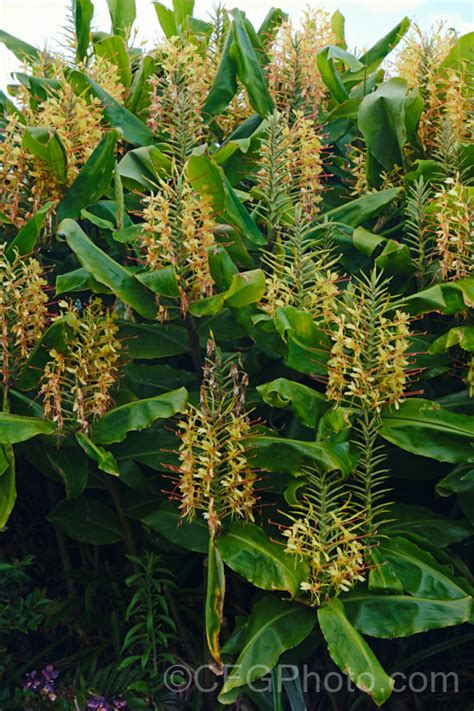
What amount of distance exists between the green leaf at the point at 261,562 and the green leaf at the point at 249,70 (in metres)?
1.90

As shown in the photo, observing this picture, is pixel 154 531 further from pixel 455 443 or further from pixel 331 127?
pixel 331 127

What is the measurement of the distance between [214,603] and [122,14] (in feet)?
10.9

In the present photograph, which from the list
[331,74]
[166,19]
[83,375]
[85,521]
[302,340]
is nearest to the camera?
[302,340]

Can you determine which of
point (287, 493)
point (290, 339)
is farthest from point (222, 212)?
point (287, 493)

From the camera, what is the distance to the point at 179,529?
2.87 metres

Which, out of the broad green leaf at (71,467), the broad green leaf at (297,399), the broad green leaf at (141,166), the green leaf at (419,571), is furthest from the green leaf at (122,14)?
the green leaf at (419,571)

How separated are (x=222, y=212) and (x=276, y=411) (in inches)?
30.1

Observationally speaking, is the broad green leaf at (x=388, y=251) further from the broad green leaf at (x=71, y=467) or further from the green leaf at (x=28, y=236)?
the broad green leaf at (x=71, y=467)

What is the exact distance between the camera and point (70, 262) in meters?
3.47

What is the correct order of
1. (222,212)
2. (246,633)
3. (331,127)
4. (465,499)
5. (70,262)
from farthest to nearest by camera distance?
(331,127) → (70,262) → (222,212) → (465,499) → (246,633)

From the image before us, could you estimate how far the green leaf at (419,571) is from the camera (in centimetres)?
255

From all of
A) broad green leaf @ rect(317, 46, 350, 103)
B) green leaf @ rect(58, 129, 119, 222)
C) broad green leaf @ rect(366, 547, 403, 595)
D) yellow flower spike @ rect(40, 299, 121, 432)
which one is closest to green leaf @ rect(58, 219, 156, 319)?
yellow flower spike @ rect(40, 299, 121, 432)

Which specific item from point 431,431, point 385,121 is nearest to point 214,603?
point 431,431

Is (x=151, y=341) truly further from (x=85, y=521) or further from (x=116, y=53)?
(x=116, y=53)
